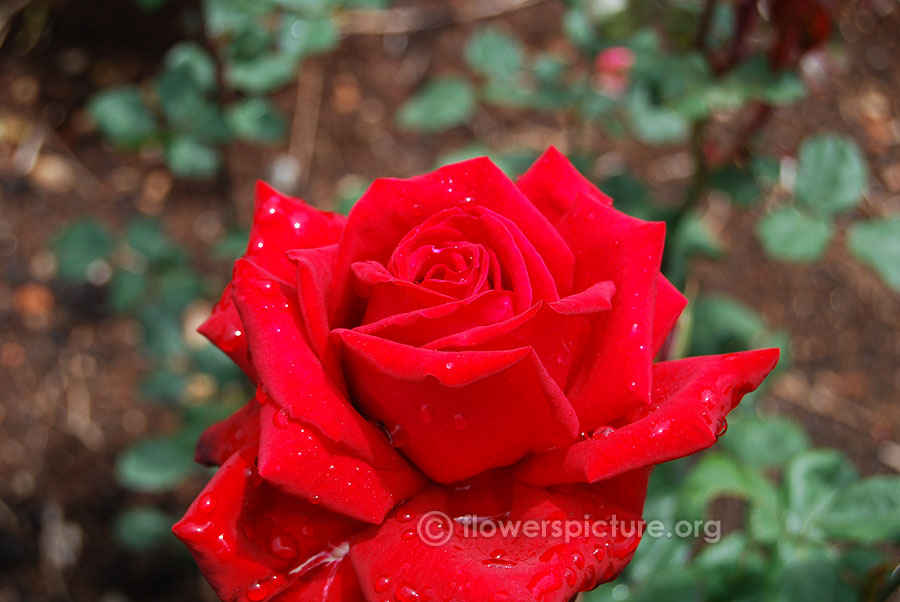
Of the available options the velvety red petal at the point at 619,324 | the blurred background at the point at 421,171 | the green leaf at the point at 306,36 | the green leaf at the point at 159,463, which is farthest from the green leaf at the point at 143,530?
the velvety red petal at the point at 619,324

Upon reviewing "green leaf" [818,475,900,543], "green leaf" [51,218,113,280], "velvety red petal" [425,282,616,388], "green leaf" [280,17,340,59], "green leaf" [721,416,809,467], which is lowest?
"green leaf" [721,416,809,467]

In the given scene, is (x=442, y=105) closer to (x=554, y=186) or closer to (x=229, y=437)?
(x=554, y=186)

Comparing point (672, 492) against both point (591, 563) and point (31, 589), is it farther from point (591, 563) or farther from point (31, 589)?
point (31, 589)

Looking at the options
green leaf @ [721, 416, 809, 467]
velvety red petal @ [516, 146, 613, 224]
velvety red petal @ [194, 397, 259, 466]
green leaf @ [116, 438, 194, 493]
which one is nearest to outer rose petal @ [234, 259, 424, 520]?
velvety red petal @ [194, 397, 259, 466]

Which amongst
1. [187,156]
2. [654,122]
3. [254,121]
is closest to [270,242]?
[187,156]

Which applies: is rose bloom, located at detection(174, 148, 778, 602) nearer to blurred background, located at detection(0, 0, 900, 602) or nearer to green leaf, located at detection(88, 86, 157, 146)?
blurred background, located at detection(0, 0, 900, 602)

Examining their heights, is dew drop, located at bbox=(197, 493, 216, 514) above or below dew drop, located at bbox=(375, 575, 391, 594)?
above
